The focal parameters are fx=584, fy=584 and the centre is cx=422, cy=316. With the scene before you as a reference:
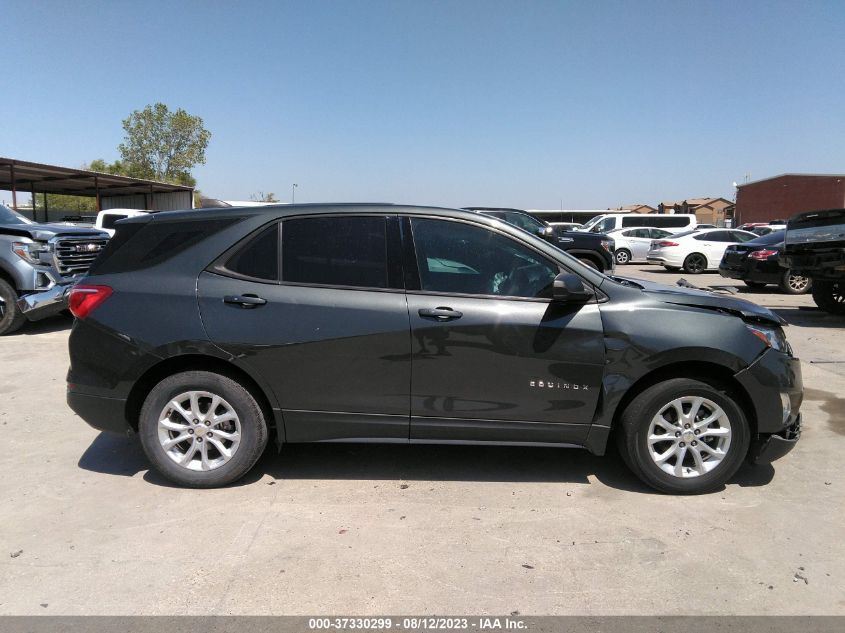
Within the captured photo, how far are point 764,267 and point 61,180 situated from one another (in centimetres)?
2745

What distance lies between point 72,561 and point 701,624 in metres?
3.03

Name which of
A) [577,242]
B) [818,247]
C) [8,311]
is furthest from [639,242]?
[8,311]

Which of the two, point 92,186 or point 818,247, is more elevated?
point 92,186

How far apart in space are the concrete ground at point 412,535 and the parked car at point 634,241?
2108 centimetres

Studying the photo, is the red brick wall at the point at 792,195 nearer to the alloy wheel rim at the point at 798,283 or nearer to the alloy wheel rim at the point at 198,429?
the alloy wheel rim at the point at 798,283

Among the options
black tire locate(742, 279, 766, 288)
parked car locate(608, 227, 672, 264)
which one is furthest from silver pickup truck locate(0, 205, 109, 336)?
parked car locate(608, 227, 672, 264)

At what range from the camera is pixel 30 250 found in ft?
26.8

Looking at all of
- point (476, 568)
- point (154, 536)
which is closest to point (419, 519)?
point (476, 568)

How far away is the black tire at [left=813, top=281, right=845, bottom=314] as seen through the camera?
34.1ft

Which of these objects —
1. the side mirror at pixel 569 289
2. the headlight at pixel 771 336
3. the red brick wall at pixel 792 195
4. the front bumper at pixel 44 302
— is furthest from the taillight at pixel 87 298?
the red brick wall at pixel 792 195

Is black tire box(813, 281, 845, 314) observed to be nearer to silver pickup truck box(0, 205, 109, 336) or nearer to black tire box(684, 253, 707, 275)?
black tire box(684, 253, 707, 275)

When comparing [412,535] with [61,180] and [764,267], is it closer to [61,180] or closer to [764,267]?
[764,267]

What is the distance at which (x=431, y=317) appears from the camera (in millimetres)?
3520

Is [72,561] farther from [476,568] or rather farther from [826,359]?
[826,359]
